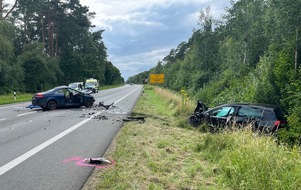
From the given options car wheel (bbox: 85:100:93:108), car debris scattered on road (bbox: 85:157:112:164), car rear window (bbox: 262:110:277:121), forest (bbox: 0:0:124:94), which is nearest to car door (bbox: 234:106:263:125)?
car rear window (bbox: 262:110:277:121)

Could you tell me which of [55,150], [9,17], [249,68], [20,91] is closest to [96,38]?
[9,17]

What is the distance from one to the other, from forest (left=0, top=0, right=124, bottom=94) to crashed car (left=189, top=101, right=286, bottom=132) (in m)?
30.8

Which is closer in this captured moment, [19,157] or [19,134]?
Answer: [19,157]

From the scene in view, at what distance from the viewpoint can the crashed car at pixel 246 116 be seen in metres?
9.59

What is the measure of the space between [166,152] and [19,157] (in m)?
3.67

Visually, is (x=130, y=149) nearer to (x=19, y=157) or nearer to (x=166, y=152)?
(x=166, y=152)

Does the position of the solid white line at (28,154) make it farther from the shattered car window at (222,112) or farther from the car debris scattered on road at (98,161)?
the shattered car window at (222,112)

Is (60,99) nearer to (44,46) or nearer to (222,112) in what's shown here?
(222,112)

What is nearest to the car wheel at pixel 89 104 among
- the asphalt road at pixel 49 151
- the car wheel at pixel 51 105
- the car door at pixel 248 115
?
the car wheel at pixel 51 105

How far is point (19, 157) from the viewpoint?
7047 millimetres

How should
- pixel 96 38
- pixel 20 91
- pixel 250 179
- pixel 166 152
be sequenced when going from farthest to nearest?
1. pixel 96 38
2. pixel 20 91
3. pixel 166 152
4. pixel 250 179

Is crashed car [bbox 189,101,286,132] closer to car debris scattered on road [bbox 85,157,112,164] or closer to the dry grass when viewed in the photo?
the dry grass

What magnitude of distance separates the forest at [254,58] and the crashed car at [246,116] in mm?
446

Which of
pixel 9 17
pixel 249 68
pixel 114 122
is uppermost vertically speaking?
pixel 9 17
